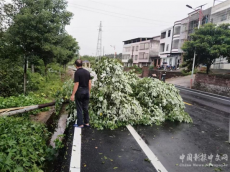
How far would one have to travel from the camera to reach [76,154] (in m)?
3.72

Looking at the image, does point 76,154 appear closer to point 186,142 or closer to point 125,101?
point 125,101

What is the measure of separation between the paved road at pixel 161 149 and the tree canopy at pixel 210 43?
16.0m

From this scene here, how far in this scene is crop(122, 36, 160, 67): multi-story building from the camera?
183ft

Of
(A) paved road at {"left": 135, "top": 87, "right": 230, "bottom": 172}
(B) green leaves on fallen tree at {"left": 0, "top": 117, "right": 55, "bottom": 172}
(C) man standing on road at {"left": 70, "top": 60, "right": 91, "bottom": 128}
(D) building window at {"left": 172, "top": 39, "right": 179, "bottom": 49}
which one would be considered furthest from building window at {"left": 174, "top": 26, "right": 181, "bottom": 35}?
(B) green leaves on fallen tree at {"left": 0, "top": 117, "right": 55, "bottom": 172}

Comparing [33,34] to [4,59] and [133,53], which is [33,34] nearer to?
[4,59]

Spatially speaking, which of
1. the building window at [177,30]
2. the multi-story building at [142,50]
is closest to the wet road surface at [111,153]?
the building window at [177,30]

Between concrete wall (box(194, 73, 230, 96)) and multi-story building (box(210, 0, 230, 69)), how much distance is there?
362 inches

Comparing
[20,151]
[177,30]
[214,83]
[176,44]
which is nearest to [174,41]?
[176,44]

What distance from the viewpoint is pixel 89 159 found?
356 centimetres

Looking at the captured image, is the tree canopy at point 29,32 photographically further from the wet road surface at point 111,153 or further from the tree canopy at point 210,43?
the tree canopy at point 210,43

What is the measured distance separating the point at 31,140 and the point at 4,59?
7560 millimetres

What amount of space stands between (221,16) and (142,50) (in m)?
32.5

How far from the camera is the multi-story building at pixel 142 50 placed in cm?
5584

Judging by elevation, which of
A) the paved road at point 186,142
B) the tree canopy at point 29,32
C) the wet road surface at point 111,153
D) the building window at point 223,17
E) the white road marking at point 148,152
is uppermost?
the building window at point 223,17
